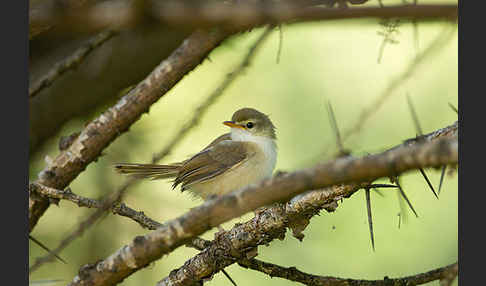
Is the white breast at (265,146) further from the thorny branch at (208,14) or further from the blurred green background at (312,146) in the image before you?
the thorny branch at (208,14)

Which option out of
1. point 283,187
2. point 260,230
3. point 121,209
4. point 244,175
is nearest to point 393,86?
point 260,230

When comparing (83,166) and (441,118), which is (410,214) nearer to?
(441,118)

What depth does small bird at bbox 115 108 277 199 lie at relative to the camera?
3.61 m

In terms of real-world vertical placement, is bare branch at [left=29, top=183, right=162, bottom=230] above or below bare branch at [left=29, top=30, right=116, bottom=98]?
below

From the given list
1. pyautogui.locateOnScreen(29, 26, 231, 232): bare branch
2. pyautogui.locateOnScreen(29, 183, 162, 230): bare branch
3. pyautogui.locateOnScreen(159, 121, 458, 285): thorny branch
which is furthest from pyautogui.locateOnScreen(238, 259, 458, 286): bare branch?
pyautogui.locateOnScreen(29, 26, 231, 232): bare branch

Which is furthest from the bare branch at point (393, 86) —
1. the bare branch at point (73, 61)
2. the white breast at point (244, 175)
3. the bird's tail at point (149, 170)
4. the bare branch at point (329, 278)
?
the bare branch at point (73, 61)

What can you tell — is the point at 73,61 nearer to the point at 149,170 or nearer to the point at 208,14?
the point at 149,170

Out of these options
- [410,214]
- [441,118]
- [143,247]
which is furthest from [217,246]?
[441,118]

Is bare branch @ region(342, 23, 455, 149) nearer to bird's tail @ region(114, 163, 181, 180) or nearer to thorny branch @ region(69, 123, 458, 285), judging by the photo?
thorny branch @ region(69, 123, 458, 285)

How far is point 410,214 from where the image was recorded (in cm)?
378

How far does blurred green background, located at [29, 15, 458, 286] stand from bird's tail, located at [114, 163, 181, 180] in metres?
0.12

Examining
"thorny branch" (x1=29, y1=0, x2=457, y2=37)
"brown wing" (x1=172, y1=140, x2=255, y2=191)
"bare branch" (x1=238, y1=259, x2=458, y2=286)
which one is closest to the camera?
"thorny branch" (x1=29, y1=0, x2=457, y2=37)

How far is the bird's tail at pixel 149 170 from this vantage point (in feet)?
11.8

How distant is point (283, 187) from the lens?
4.13ft
